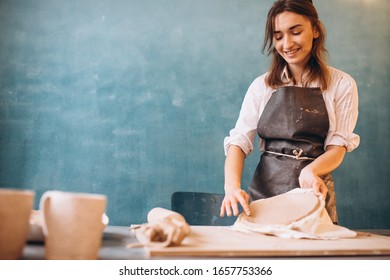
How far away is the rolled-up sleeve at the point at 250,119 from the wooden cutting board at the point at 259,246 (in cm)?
55

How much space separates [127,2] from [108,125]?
73 centimetres

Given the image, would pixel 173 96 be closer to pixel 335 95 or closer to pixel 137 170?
pixel 137 170

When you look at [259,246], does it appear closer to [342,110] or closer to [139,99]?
[342,110]

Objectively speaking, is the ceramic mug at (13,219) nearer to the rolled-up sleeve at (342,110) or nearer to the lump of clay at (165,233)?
the lump of clay at (165,233)

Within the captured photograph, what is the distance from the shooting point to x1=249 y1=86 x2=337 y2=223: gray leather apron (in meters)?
1.37

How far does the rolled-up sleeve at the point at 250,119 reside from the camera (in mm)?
1452

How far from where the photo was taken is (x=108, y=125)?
233 centimetres

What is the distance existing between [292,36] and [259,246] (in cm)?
85

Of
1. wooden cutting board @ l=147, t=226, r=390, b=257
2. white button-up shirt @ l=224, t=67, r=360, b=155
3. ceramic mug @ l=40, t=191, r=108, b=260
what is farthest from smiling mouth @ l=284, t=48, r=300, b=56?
ceramic mug @ l=40, t=191, r=108, b=260

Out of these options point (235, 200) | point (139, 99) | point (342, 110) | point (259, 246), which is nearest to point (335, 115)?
point (342, 110)

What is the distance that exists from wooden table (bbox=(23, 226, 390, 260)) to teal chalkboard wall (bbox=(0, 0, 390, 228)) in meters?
1.41

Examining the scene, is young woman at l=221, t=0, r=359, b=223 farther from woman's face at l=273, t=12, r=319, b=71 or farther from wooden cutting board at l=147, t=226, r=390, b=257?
wooden cutting board at l=147, t=226, r=390, b=257

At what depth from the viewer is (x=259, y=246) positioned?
29.5 inches
